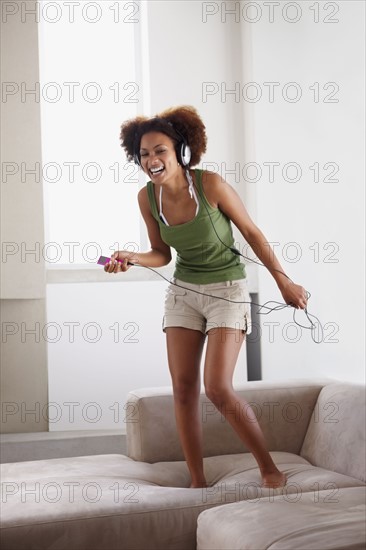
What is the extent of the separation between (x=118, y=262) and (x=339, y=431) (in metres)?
1.11

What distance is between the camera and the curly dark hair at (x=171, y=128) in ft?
10.2

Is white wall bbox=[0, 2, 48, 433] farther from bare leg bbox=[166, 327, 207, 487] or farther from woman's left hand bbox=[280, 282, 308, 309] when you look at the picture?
woman's left hand bbox=[280, 282, 308, 309]

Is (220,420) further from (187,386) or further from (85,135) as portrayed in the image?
(85,135)

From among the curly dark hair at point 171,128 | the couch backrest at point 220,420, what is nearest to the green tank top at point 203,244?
the curly dark hair at point 171,128

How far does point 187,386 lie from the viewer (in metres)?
3.12

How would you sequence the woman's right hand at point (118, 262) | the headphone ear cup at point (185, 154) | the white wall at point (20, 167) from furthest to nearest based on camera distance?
the white wall at point (20, 167)
the headphone ear cup at point (185, 154)
the woman's right hand at point (118, 262)

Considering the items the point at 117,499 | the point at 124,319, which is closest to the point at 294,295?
the point at 117,499

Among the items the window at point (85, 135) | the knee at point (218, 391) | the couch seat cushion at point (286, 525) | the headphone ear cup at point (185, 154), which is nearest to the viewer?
the couch seat cushion at point (286, 525)

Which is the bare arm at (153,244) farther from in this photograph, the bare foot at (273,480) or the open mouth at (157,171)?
the bare foot at (273,480)

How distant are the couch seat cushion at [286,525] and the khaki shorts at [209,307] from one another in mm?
817

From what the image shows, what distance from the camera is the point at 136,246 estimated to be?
4953mm

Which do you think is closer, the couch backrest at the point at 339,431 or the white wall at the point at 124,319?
the couch backrest at the point at 339,431

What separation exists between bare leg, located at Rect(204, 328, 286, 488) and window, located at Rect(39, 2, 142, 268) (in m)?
1.97

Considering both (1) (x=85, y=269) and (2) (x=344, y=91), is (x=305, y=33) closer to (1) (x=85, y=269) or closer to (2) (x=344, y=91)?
(2) (x=344, y=91)
